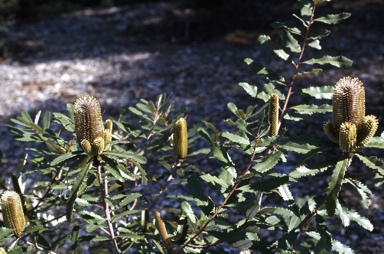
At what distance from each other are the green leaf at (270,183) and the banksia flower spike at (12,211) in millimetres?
500

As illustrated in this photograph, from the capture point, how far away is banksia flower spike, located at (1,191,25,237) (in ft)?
3.42

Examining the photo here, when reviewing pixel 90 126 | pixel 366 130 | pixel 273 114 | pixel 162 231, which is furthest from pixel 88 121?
pixel 366 130

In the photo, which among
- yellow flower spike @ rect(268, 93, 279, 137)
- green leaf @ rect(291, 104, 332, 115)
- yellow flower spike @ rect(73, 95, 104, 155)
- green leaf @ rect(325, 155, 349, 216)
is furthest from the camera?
green leaf @ rect(291, 104, 332, 115)

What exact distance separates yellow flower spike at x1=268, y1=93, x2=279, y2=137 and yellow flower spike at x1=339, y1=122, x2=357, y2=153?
0.69 ft

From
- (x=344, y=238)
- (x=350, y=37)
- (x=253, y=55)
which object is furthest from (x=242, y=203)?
(x=350, y=37)

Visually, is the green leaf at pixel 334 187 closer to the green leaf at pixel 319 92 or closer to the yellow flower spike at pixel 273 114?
the yellow flower spike at pixel 273 114

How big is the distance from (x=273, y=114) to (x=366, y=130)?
0.78ft

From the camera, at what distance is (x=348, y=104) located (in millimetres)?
875

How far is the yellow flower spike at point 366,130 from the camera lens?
871 mm

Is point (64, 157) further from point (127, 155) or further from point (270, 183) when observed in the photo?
point (270, 183)

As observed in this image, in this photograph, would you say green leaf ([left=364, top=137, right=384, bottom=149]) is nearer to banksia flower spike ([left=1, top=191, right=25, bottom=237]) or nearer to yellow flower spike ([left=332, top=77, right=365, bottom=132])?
yellow flower spike ([left=332, top=77, right=365, bottom=132])

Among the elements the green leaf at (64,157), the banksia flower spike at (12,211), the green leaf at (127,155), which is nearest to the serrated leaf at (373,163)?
the green leaf at (127,155)

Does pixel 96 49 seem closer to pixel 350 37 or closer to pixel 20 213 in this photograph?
pixel 350 37

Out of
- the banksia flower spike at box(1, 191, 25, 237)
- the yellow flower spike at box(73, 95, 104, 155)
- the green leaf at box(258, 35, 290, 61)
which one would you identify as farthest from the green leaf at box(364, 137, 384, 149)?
the banksia flower spike at box(1, 191, 25, 237)
